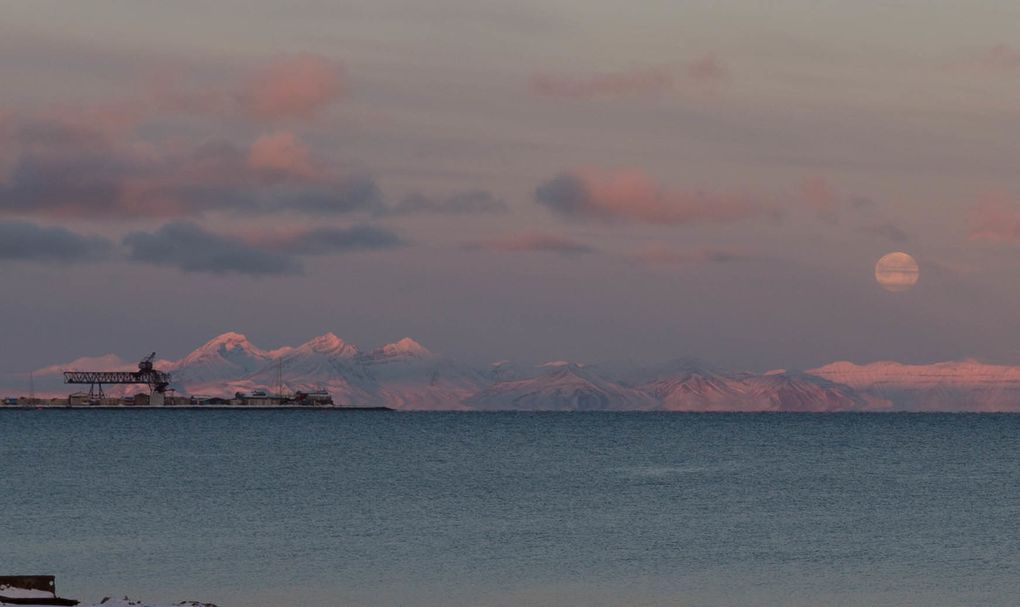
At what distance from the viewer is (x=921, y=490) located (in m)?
113

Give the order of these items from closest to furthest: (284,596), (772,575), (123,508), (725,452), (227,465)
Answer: (284,596) → (772,575) → (123,508) → (227,465) → (725,452)

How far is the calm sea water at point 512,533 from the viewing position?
57.2m

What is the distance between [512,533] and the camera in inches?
3004

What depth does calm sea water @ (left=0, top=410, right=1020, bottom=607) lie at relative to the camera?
57.2 m

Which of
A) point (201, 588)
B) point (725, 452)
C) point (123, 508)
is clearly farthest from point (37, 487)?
point (725, 452)

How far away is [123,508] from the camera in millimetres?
89812

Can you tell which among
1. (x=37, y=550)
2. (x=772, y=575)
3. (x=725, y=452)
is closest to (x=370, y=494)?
(x=37, y=550)

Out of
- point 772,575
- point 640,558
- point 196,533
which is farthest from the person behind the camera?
point 196,533

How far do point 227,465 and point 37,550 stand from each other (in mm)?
72183

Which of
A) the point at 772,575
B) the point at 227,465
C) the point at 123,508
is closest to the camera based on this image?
the point at 772,575

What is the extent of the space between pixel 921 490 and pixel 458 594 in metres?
67.0

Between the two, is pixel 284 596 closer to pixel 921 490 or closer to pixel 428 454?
pixel 921 490

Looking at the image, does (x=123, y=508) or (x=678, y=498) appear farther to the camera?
(x=678, y=498)

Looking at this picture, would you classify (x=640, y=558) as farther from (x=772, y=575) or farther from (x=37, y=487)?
(x=37, y=487)
